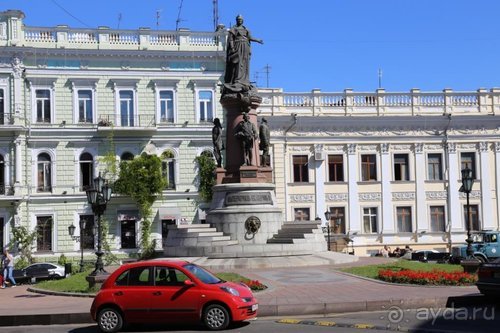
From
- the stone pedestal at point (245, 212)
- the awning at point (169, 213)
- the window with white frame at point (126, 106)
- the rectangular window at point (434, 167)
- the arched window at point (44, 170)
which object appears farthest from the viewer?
the rectangular window at point (434, 167)

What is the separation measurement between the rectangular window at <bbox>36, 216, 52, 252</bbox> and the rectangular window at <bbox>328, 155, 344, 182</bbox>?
2045cm

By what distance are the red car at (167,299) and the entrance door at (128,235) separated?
117ft

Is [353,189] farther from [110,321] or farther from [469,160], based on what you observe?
[110,321]

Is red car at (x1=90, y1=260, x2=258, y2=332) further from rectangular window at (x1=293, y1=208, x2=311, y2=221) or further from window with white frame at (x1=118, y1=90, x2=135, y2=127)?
window with white frame at (x1=118, y1=90, x2=135, y2=127)

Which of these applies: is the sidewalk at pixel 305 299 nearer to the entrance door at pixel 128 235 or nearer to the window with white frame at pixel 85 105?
the entrance door at pixel 128 235

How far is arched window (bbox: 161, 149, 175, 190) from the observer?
50.7 meters

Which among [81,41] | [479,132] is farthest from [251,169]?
[479,132]

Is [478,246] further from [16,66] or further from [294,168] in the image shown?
[16,66]

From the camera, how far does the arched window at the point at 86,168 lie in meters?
50.0

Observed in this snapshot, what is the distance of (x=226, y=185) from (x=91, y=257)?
901 inches

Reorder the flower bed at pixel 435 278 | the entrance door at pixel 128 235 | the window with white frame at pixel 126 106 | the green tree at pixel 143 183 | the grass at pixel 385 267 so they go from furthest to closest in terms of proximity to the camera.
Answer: the window with white frame at pixel 126 106 → the entrance door at pixel 128 235 → the green tree at pixel 143 183 → the grass at pixel 385 267 → the flower bed at pixel 435 278

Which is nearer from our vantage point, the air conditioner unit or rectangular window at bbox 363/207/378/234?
the air conditioner unit

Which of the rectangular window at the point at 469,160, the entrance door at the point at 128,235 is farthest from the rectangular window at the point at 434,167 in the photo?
the entrance door at the point at 128,235

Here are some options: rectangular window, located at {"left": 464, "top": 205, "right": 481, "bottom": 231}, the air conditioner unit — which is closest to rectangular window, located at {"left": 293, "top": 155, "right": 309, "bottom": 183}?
the air conditioner unit
